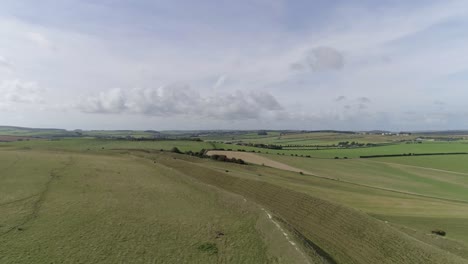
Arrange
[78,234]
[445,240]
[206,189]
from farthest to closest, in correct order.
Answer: [206,189] → [445,240] → [78,234]

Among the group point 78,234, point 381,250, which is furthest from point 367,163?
point 78,234

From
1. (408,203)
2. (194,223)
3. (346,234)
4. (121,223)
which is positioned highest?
(121,223)

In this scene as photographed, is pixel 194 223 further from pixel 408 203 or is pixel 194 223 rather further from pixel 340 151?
pixel 340 151

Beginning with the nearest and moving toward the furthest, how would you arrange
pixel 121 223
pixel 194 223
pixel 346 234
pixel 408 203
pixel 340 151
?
pixel 121 223 < pixel 194 223 < pixel 346 234 < pixel 408 203 < pixel 340 151

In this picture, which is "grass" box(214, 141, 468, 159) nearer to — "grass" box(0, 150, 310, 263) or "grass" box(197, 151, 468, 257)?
"grass" box(197, 151, 468, 257)

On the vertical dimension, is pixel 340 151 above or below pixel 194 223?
below

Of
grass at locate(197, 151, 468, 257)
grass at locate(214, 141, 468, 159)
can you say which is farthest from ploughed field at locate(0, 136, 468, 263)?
grass at locate(214, 141, 468, 159)

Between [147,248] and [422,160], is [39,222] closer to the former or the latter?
[147,248]

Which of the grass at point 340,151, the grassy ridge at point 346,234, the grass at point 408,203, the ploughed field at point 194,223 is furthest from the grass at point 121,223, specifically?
the grass at point 340,151

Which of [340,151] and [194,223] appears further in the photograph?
[340,151]

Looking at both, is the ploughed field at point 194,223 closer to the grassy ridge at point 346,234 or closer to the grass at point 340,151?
the grassy ridge at point 346,234

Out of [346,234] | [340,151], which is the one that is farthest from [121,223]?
[340,151]
